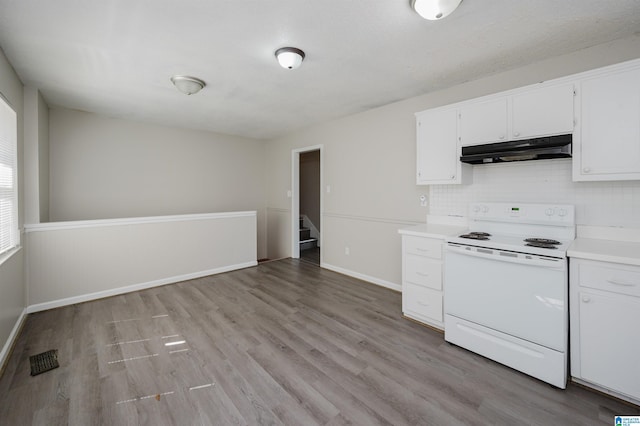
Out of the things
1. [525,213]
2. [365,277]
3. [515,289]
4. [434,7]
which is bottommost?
[365,277]

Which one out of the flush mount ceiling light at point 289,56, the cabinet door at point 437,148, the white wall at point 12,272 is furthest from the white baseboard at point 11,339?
the cabinet door at point 437,148

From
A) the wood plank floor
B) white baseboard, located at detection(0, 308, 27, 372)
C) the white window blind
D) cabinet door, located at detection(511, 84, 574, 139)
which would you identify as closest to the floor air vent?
the wood plank floor

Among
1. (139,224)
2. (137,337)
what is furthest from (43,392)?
(139,224)

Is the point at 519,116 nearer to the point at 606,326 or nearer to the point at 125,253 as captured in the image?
the point at 606,326

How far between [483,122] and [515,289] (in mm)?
1495

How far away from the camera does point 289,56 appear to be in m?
2.20

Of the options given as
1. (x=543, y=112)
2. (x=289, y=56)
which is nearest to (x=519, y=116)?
(x=543, y=112)

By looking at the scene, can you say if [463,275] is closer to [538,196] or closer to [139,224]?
[538,196]

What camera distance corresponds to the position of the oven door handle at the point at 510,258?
1.82m

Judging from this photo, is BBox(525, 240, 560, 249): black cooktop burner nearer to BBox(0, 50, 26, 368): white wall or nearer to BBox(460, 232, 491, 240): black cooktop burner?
BBox(460, 232, 491, 240): black cooktop burner

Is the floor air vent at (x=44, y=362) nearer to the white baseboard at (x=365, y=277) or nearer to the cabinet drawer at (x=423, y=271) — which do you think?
the cabinet drawer at (x=423, y=271)

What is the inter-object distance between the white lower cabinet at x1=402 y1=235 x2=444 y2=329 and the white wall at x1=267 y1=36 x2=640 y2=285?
2.15 feet

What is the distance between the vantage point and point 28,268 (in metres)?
2.93

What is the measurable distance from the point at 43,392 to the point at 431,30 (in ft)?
12.0
